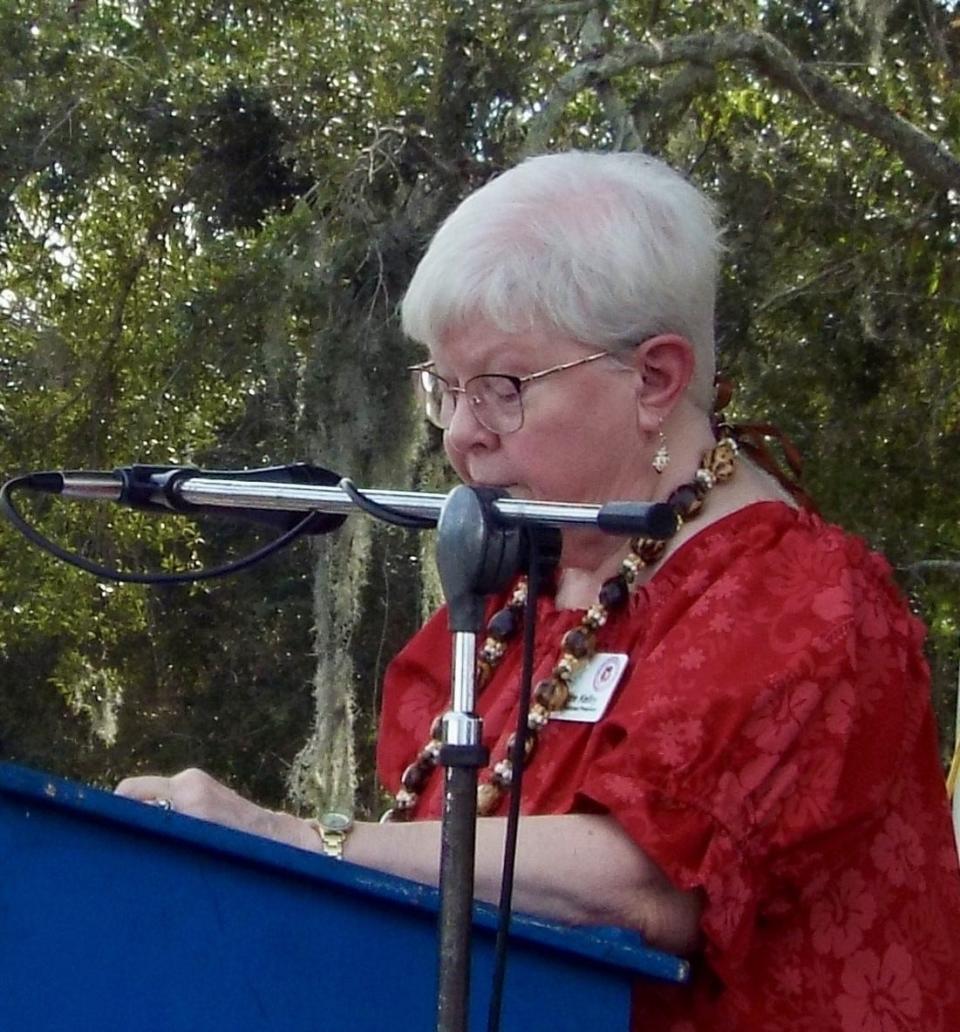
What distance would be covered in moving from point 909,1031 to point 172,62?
5.81 m

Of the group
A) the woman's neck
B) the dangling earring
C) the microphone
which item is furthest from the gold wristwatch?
the dangling earring

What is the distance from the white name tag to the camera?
54.5 inches

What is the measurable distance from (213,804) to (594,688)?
405 millimetres

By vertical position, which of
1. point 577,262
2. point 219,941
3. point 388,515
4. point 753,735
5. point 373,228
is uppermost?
point 373,228

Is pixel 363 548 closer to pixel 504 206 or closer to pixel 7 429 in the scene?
pixel 7 429

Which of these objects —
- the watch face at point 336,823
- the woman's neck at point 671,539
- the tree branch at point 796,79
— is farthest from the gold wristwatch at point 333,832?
the tree branch at point 796,79

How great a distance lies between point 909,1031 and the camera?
125 centimetres

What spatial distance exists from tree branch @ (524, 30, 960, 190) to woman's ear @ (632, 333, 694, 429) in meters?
3.36

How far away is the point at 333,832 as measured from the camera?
3.88 ft

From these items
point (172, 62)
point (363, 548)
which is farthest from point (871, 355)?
point (172, 62)

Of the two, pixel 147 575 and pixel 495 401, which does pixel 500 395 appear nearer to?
pixel 495 401

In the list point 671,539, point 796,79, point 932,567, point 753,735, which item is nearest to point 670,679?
point 753,735

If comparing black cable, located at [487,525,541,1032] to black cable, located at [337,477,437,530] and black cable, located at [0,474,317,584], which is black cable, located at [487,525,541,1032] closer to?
black cable, located at [337,477,437,530]

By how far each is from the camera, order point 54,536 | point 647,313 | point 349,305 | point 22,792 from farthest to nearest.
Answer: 1. point 54,536
2. point 349,305
3. point 647,313
4. point 22,792
